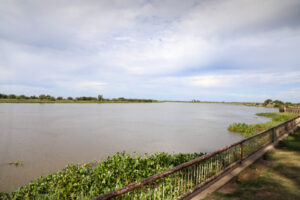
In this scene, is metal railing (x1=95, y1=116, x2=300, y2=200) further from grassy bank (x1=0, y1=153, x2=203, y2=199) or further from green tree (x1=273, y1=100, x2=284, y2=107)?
green tree (x1=273, y1=100, x2=284, y2=107)

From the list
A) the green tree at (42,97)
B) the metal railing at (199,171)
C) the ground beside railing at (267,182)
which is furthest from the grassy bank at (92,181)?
the green tree at (42,97)

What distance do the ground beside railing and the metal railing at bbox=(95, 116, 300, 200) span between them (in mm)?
689

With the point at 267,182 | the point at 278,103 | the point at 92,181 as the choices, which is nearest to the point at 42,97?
the point at 92,181

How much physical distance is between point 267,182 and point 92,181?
695 centimetres

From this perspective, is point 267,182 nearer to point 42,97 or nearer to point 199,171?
point 199,171

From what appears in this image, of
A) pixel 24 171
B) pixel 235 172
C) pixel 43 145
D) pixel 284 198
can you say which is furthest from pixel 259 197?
pixel 43 145

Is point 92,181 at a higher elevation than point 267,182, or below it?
below

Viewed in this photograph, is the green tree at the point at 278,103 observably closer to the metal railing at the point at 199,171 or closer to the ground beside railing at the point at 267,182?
the metal railing at the point at 199,171

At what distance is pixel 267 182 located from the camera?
17.9 feet

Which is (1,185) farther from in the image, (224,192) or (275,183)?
(275,183)

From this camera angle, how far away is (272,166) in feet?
22.5

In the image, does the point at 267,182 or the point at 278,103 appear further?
the point at 278,103

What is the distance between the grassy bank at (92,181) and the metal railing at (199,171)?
918mm

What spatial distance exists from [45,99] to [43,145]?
12447 cm
